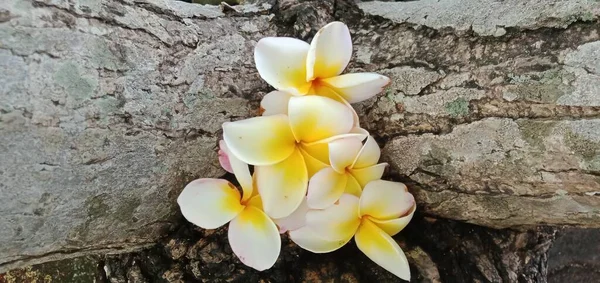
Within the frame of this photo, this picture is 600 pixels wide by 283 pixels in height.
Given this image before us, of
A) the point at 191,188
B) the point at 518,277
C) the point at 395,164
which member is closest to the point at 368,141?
the point at 395,164

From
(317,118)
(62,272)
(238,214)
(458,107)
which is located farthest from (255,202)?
(62,272)

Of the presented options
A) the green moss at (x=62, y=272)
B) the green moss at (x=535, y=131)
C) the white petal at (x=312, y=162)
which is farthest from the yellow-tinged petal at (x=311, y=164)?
the green moss at (x=62, y=272)

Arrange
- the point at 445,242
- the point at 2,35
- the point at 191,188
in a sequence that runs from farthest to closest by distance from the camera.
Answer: the point at 445,242
the point at 191,188
the point at 2,35

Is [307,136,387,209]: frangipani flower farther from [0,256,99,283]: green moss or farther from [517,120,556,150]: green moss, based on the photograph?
[0,256,99,283]: green moss

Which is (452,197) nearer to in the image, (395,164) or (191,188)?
(395,164)

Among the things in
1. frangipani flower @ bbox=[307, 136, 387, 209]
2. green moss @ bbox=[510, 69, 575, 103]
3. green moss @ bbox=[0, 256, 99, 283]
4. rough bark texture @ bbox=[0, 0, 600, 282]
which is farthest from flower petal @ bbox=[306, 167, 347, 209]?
green moss @ bbox=[0, 256, 99, 283]

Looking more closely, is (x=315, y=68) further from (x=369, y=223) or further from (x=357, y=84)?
(x=369, y=223)
